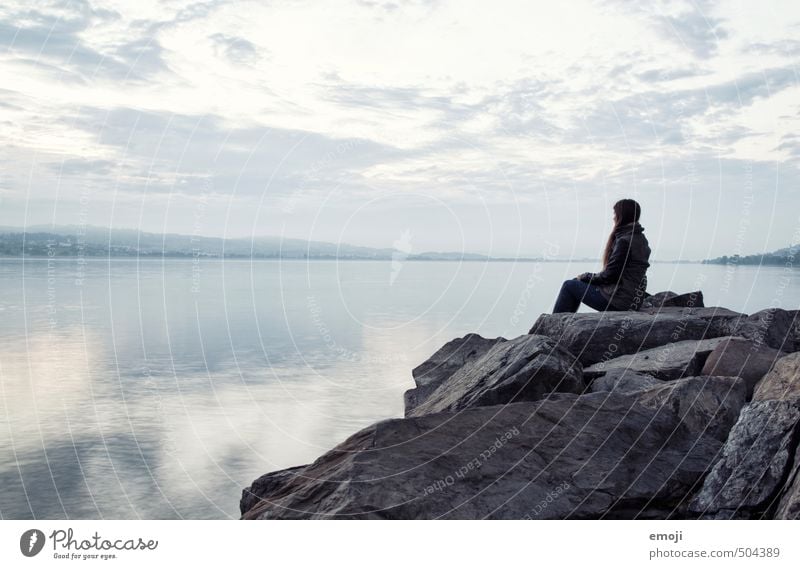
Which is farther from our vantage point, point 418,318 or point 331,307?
point 331,307

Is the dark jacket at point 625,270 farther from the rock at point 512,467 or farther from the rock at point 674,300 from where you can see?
the rock at point 512,467

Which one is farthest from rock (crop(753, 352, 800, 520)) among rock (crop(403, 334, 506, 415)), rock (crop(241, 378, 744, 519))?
rock (crop(403, 334, 506, 415))

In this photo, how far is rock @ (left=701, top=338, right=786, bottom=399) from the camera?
8766mm

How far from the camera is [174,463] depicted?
10.4 metres

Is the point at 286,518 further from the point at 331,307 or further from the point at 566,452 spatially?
the point at 331,307

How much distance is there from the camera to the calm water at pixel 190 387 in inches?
379

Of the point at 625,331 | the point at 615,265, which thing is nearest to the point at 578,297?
the point at 615,265

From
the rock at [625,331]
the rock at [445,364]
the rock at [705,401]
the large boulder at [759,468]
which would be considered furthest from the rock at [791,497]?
the rock at [445,364]

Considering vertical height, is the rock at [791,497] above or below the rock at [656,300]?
below

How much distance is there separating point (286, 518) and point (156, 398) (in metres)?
9.14

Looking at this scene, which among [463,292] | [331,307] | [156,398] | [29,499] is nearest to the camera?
[29,499]

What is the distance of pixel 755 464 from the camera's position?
6195 mm

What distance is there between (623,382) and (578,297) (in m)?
3.60
